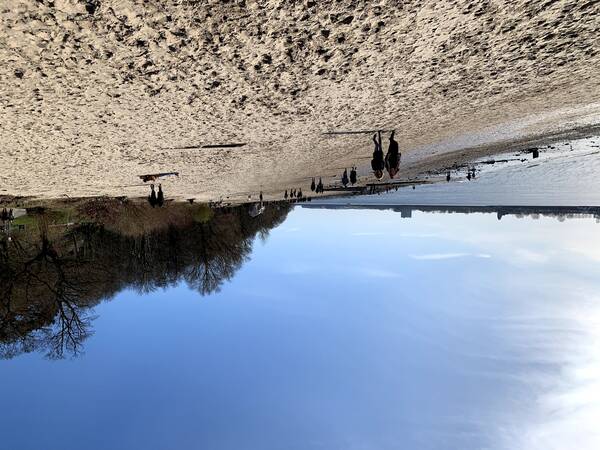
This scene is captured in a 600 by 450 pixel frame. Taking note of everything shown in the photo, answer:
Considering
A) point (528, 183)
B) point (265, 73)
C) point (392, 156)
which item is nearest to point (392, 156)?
point (392, 156)

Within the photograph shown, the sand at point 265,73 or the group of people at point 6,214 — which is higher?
the sand at point 265,73

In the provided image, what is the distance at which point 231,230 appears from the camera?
3978cm

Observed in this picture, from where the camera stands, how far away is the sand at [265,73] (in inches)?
156

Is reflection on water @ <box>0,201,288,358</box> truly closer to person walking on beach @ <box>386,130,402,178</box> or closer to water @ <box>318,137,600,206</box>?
water @ <box>318,137,600,206</box>

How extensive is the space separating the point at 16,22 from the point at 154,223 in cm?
2887

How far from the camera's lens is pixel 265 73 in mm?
4930

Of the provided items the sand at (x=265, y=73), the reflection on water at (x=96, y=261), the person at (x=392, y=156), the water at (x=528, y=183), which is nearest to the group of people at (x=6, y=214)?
the reflection on water at (x=96, y=261)

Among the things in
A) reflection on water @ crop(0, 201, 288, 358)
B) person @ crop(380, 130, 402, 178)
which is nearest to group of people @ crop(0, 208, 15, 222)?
reflection on water @ crop(0, 201, 288, 358)

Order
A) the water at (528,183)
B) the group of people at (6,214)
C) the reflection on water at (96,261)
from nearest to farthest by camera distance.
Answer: the water at (528,183)
the group of people at (6,214)
the reflection on water at (96,261)

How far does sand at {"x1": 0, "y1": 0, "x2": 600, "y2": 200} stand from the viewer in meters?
3.97

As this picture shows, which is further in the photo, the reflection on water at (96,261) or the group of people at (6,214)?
the reflection on water at (96,261)

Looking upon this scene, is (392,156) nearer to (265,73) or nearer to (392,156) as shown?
(392,156)

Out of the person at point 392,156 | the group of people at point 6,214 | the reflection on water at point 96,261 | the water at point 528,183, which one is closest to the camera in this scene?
the person at point 392,156

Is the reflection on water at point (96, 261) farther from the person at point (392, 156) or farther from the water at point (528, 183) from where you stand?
the person at point (392, 156)
